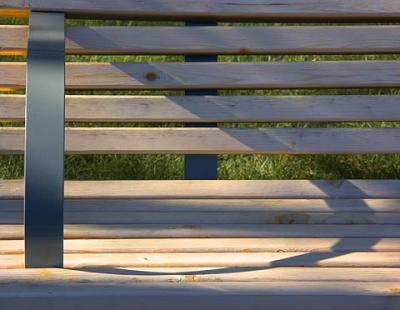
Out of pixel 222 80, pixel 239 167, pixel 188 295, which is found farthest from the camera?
pixel 239 167

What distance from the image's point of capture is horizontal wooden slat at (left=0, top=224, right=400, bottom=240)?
9.89ft

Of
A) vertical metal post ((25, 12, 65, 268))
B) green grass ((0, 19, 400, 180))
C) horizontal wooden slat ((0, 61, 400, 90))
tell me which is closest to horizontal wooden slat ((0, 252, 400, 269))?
vertical metal post ((25, 12, 65, 268))

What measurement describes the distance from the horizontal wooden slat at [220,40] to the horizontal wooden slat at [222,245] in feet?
2.30

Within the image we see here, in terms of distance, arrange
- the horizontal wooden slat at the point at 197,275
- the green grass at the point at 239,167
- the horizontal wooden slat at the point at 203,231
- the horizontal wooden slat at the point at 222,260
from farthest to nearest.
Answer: the green grass at the point at 239,167 → the horizontal wooden slat at the point at 203,231 → the horizontal wooden slat at the point at 222,260 → the horizontal wooden slat at the point at 197,275

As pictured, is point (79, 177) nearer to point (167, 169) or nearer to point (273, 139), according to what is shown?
point (167, 169)

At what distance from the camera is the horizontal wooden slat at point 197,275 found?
8.31 feet

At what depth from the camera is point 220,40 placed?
10.4 feet

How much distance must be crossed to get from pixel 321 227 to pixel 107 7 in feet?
3.62

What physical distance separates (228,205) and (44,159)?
2.79 feet

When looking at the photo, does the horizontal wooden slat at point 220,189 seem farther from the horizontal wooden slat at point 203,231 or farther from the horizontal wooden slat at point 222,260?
the horizontal wooden slat at point 222,260

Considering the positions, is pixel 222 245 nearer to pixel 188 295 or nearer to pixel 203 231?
pixel 203 231

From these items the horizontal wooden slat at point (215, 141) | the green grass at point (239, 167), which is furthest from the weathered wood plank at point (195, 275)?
the green grass at point (239, 167)

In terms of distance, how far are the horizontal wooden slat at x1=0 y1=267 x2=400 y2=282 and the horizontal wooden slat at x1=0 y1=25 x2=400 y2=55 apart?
0.88m

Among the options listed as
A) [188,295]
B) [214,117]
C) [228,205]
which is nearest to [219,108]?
[214,117]
